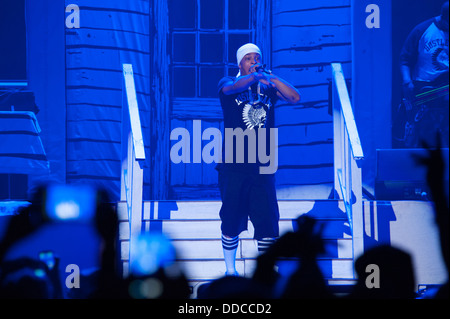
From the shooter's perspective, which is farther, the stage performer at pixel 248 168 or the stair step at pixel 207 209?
the stair step at pixel 207 209

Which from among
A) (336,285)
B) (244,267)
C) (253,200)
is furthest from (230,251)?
(336,285)

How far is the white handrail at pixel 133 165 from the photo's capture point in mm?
4816

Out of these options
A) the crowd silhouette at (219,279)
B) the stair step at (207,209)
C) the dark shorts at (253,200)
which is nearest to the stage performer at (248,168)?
the dark shorts at (253,200)

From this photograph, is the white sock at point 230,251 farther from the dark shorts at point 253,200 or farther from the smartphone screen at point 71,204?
the smartphone screen at point 71,204

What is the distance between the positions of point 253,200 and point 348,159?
3.10ft

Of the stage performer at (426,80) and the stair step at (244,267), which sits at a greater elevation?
the stage performer at (426,80)

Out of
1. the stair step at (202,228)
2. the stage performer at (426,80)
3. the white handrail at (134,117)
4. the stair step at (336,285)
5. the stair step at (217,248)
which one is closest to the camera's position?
the stair step at (336,285)

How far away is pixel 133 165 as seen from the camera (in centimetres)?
486

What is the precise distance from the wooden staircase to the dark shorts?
0.36m

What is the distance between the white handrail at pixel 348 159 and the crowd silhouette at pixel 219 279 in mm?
248

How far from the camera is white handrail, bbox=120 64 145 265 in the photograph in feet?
15.8

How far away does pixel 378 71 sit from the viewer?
19.7ft
